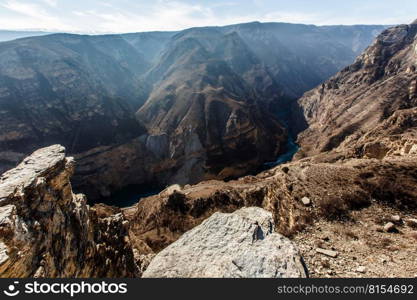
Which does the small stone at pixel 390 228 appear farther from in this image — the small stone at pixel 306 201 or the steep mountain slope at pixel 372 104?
the steep mountain slope at pixel 372 104

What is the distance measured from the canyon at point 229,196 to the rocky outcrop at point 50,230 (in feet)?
0.23

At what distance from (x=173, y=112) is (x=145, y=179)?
2860 centimetres

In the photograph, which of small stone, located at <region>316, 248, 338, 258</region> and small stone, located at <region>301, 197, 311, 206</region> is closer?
small stone, located at <region>316, 248, 338, 258</region>

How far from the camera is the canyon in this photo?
29.0 feet

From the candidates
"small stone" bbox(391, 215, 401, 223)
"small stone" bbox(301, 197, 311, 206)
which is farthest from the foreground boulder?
"small stone" bbox(391, 215, 401, 223)

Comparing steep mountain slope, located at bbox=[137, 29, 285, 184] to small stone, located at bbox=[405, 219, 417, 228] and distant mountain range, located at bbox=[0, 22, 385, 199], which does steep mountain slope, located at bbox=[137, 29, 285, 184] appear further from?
small stone, located at bbox=[405, 219, 417, 228]

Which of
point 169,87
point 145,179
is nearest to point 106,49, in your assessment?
point 169,87

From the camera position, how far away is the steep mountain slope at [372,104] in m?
40.4

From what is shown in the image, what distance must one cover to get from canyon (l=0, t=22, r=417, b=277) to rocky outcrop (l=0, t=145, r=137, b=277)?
0.07 metres

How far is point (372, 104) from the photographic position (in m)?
63.2

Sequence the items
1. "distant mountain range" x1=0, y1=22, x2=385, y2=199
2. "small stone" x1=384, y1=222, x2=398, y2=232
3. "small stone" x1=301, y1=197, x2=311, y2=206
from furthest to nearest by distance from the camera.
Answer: "distant mountain range" x1=0, y1=22, x2=385, y2=199 < "small stone" x1=301, y1=197, x2=311, y2=206 < "small stone" x1=384, y1=222, x2=398, y2=232

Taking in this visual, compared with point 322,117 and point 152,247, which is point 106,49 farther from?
point 152,247

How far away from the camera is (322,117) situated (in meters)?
85.8

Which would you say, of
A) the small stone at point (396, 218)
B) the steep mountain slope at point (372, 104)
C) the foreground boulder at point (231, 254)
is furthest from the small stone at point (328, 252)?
the steep mountain slope at point (372, 104)
